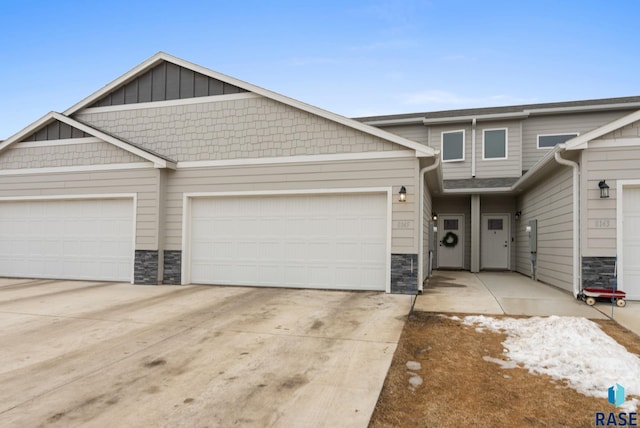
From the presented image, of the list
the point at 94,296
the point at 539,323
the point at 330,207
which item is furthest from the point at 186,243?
the point at 539,323

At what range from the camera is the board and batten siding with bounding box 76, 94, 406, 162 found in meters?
8.12

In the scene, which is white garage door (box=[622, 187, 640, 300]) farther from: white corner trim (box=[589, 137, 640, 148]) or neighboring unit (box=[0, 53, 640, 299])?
white corner trim (box=[589, 137, 640, 148])

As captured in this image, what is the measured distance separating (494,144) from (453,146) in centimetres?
135

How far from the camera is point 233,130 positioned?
28.9ft

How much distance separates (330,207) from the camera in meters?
8.17

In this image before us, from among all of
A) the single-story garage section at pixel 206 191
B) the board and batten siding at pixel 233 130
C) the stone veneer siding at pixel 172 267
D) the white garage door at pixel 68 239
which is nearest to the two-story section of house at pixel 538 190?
the single-story garage section at pixel 206 191

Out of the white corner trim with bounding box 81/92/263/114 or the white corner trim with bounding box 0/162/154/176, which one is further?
the white corner trim with bounding box 0/162/154/176

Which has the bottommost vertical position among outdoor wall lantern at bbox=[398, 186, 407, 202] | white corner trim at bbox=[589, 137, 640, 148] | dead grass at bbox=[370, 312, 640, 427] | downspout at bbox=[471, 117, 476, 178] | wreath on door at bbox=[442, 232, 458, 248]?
dead grass at bbox=[370, 312, 640, 427]

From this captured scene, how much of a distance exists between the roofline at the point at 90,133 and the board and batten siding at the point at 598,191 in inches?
351

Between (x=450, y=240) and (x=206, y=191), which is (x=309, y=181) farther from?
(x=450, y=240)

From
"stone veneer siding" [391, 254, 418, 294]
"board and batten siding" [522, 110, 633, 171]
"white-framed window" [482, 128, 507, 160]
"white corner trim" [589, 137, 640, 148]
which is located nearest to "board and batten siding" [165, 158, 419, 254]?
"stone veneer siding" [391, 254, 418, 294]

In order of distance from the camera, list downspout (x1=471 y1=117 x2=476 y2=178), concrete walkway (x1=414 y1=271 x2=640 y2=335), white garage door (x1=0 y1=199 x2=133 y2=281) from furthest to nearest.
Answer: downspout (x1=471 y1=117 x2=476 y2=178), white garage door (x1=0 y1=199 x2=133 y2=281), concrete walkway (x1=414 y1=271 x2=640 y2=335)

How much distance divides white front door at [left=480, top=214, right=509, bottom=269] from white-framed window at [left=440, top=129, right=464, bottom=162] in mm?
2388

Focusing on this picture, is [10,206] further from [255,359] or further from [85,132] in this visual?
[255,359]
